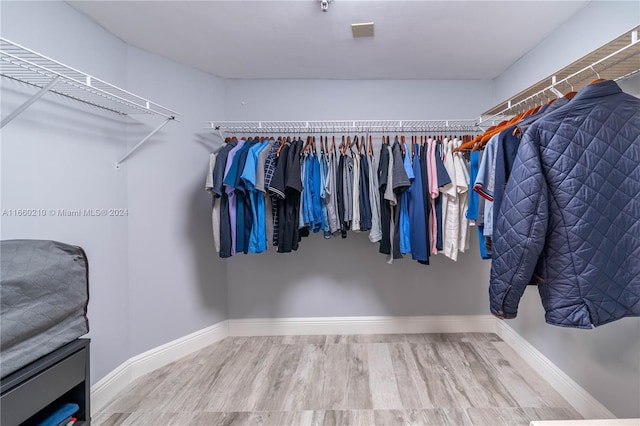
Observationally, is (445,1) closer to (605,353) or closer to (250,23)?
(250,23)

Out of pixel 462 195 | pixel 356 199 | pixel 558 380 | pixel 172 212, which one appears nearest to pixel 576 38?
pixel 462 195

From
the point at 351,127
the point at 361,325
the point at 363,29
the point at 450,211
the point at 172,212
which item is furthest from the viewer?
the point at 361,325

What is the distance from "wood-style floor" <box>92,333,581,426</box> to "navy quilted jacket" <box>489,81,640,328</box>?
3.13 feet

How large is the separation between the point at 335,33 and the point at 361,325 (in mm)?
2324

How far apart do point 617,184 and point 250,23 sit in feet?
6.48

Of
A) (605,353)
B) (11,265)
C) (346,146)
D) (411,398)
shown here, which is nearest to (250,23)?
(346,146)

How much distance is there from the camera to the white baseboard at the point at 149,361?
161 centimetres

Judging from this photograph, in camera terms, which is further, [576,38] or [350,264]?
[350,264]

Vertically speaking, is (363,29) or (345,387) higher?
(363,29)

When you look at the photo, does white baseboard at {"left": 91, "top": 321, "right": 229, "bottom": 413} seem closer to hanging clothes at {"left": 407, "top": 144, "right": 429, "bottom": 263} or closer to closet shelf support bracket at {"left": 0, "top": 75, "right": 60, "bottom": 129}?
closet shelf support bracket at {"left": 0, "top": 75, "right": 60, "bottom": 129}

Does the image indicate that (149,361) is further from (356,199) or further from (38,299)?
(356,199)

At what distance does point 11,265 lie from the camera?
2.88 ft

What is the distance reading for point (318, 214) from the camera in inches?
76.5

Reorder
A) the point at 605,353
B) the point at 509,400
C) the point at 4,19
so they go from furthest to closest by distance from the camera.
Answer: the point at 509,400 < the point at 605,353 < the point at 4,19
